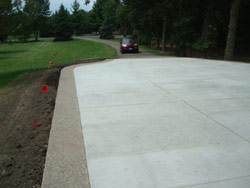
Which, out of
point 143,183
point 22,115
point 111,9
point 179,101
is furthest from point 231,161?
point 111,9

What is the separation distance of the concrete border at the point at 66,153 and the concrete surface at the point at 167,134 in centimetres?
14

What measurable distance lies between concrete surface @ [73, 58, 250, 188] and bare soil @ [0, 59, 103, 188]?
778 millimetres

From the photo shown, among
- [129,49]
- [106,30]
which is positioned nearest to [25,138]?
[129,49]

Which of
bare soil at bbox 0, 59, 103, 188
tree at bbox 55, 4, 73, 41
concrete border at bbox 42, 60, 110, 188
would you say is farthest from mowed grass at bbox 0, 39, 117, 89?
tree at bbox 55, 4, 73, 41

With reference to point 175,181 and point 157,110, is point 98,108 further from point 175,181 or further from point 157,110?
point 175,181

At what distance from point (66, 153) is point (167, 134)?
1.86m

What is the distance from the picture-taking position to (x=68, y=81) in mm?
9438

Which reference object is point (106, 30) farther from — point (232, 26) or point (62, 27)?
point (232, 26)

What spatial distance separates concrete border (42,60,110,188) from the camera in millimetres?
3211

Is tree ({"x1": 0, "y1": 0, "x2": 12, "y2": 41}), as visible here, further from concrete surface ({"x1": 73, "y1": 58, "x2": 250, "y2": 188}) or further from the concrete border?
the concrete border

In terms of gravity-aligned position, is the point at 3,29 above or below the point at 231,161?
above

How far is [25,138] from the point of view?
185 inches

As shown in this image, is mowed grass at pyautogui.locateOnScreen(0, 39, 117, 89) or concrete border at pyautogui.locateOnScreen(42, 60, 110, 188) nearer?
concrete border at pyautogui.locateOnScreen(42, 60, 110, 188)

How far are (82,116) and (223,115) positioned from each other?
10.4ft
